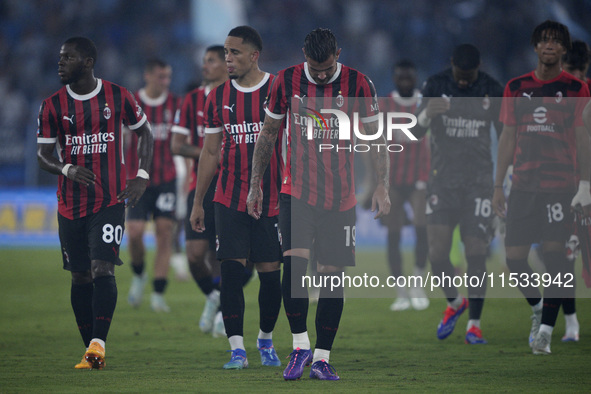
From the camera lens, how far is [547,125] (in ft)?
21.0

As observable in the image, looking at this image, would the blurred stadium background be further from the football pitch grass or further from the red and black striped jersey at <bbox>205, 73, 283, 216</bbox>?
the red and black striped jersey at <bbox>205, 73, 283, 216</bbox>

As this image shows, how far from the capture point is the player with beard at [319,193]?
537 cm

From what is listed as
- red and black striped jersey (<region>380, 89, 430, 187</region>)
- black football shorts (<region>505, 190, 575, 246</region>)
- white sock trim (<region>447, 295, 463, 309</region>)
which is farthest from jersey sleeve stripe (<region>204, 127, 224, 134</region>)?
red and black striped jersey (<region>380, 89, 430, 187</region>)

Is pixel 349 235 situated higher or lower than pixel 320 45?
lower

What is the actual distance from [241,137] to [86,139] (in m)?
1.04

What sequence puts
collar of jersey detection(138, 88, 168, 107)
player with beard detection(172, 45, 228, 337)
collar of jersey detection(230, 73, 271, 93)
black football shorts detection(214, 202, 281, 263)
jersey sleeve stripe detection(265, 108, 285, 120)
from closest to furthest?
jersey sleeve stripe detection(265, 108, 285, 120) → black football shorts detection(214, 202, 281, 263) → collar of jersey detection(230, 73, 271, 93) → player with beard detection(172, 45, 228, 337) → collar of jersey detection(138, 88, 168, 107)

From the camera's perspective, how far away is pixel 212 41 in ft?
61.6

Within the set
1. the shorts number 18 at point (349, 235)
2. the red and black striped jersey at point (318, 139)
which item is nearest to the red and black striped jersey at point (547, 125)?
the red and black striped jersey at point (318, 139)

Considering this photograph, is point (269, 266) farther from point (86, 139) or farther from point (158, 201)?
point (158, 201)

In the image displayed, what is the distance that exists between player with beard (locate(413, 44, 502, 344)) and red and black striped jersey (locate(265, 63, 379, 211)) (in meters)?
1.81

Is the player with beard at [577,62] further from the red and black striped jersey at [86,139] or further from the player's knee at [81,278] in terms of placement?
the player's knee at [81,278]

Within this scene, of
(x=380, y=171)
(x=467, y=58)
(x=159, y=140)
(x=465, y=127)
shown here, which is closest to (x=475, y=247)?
(x=465, y=127)

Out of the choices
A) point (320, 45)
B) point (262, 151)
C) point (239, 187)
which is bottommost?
point (239, 187)

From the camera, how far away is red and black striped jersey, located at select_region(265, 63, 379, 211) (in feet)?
17.7
